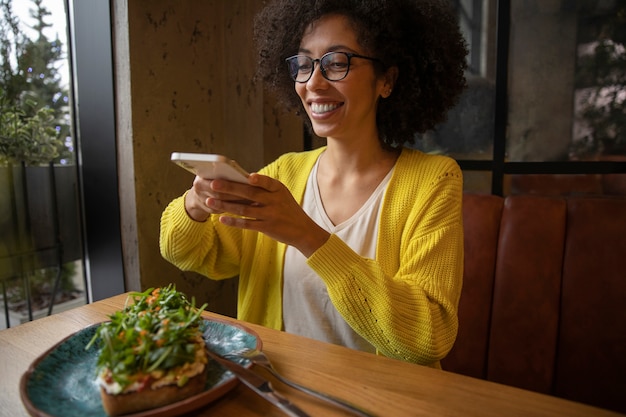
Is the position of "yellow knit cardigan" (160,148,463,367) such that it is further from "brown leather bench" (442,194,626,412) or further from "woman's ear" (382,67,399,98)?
"brown leather bench" (442,194,626,412)

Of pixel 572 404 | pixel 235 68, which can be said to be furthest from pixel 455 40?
pixel 572 404

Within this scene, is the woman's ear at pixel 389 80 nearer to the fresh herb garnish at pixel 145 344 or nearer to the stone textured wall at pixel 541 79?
the stone textured wall at pixel 541 79

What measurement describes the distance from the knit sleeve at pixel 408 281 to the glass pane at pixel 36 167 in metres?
1.26

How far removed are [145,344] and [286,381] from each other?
23 cm

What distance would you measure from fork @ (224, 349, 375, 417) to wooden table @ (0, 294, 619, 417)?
0.04ft

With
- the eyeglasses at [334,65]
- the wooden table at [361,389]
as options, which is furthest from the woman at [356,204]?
the wooden table at [361,389]

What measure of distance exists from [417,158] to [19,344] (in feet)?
3.70

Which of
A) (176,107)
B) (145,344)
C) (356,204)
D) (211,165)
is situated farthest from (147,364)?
(176,107)

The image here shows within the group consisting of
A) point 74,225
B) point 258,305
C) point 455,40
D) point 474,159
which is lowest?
point 258,305

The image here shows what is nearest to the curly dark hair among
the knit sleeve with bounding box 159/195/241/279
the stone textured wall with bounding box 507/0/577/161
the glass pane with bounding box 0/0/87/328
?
the stone textured wall with bounding box 507/0/577/161

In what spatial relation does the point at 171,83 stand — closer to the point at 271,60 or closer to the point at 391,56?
the point at 271,60

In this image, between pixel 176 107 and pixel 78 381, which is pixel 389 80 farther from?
pixel 78 381

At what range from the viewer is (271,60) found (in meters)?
1.58

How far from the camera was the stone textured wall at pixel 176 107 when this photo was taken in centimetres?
161
